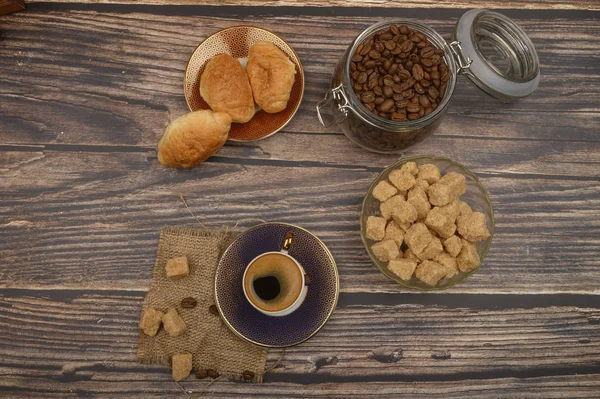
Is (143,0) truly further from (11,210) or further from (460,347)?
(460,347)

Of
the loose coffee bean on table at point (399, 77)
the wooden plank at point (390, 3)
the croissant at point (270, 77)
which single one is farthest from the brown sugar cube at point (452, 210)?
the wooden plank at point (390, 3)

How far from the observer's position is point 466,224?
1.18 metres

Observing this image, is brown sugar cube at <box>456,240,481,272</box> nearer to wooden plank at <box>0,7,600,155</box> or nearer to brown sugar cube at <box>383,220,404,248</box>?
brown sugar cube at <box>383,220,404,248</box>

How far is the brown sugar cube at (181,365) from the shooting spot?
1.20 metres

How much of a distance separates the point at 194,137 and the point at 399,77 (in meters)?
0.49

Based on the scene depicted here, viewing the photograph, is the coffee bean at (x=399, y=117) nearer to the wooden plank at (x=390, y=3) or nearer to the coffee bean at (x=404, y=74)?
the coffee bean at (x=404, y=74)

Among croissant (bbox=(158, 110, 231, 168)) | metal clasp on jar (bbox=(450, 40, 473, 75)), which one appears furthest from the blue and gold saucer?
metal clasp on jar (bbox=(450, 40, 473, 75))

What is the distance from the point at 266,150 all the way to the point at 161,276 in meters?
0.41

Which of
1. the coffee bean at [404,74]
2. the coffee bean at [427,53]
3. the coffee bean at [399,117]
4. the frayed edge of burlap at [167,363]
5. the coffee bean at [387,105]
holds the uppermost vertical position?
the coffee bean at [427,53]

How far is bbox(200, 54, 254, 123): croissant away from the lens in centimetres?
120

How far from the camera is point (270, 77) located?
1.22 m

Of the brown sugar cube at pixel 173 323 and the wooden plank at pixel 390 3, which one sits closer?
the brown sugar cube at pixel 173 323

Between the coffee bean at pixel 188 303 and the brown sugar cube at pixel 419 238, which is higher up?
the brown sugar cube at pixel 419 238

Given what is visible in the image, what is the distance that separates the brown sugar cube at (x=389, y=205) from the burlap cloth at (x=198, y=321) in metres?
0.40
